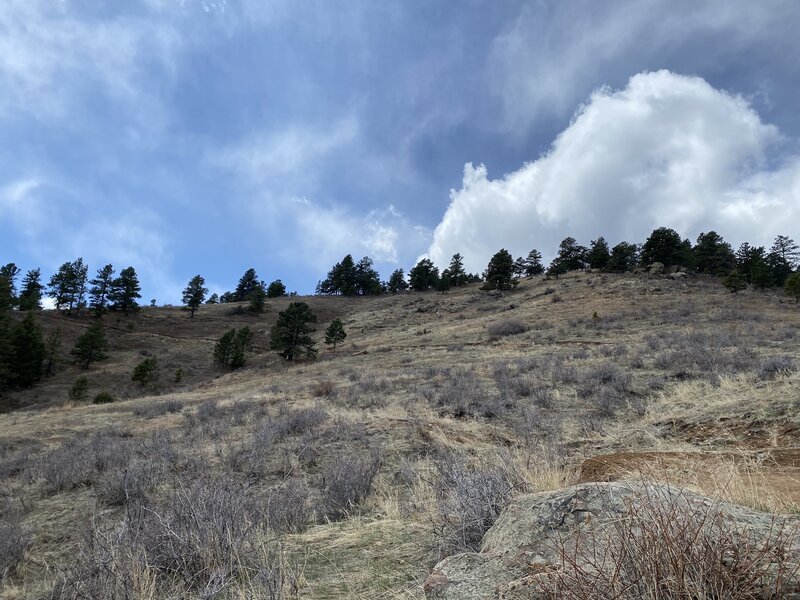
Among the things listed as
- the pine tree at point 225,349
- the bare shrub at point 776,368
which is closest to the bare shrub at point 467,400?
the bare shrub at point 776,368

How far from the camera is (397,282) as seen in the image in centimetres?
10150

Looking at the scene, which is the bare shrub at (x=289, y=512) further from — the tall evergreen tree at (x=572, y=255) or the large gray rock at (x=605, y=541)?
the tall evergreen tree at (x=572, y=255)

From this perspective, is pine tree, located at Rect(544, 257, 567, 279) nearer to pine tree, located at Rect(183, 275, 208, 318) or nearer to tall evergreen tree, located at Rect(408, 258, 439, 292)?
tall evergreen tree, located at Rect(408, 258, 439, 292)

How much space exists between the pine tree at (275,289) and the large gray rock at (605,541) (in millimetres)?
108903

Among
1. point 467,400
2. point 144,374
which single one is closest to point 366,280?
point 144,374

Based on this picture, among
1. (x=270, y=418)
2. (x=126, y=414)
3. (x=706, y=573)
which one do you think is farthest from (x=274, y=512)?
(x=126, y=414)

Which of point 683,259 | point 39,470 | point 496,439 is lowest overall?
point 496,439

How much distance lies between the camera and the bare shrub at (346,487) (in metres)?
5.13

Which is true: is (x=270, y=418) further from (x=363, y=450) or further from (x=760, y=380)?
(x=760, y=380)

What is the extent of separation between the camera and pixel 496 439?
29.3 feet

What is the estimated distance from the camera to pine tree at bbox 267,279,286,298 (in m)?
107

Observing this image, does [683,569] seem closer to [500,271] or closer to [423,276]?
[500,271]

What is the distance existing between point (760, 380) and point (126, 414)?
21.3 metres

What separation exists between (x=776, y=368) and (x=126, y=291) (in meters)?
83.0
